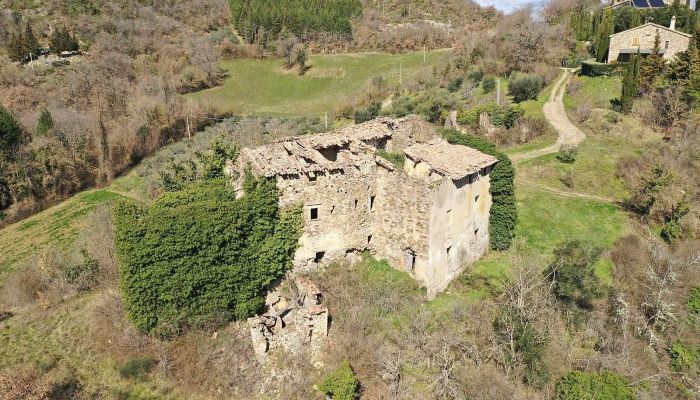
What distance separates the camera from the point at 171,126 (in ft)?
190

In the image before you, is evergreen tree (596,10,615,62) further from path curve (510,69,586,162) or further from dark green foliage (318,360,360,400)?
dark green foliage (318,360,360,400)

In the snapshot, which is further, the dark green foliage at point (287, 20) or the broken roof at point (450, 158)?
the dark green foliage at point (287, 20)

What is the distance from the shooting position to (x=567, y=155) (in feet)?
119

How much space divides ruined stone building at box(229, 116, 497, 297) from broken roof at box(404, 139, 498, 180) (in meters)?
0.05

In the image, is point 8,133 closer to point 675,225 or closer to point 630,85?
point 675,225

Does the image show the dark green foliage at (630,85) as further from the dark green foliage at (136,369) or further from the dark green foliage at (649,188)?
the dark green foliage at (136,369)

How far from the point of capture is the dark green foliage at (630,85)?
41.2 metres

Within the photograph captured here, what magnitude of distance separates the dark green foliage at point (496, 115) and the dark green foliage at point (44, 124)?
41.0 metres

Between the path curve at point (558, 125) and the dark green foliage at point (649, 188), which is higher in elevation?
the path curve at point (558, 125)

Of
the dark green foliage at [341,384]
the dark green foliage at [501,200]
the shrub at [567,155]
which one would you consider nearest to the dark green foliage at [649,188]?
the shrub at [567,155]

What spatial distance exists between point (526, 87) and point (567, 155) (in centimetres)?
1387

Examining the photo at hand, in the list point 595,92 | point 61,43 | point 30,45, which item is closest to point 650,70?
point 595,92

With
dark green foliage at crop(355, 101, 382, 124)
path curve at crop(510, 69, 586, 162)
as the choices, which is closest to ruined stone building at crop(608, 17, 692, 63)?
path curve at crop(510, 69, 586, 162)

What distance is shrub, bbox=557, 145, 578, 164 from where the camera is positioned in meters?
36.3
